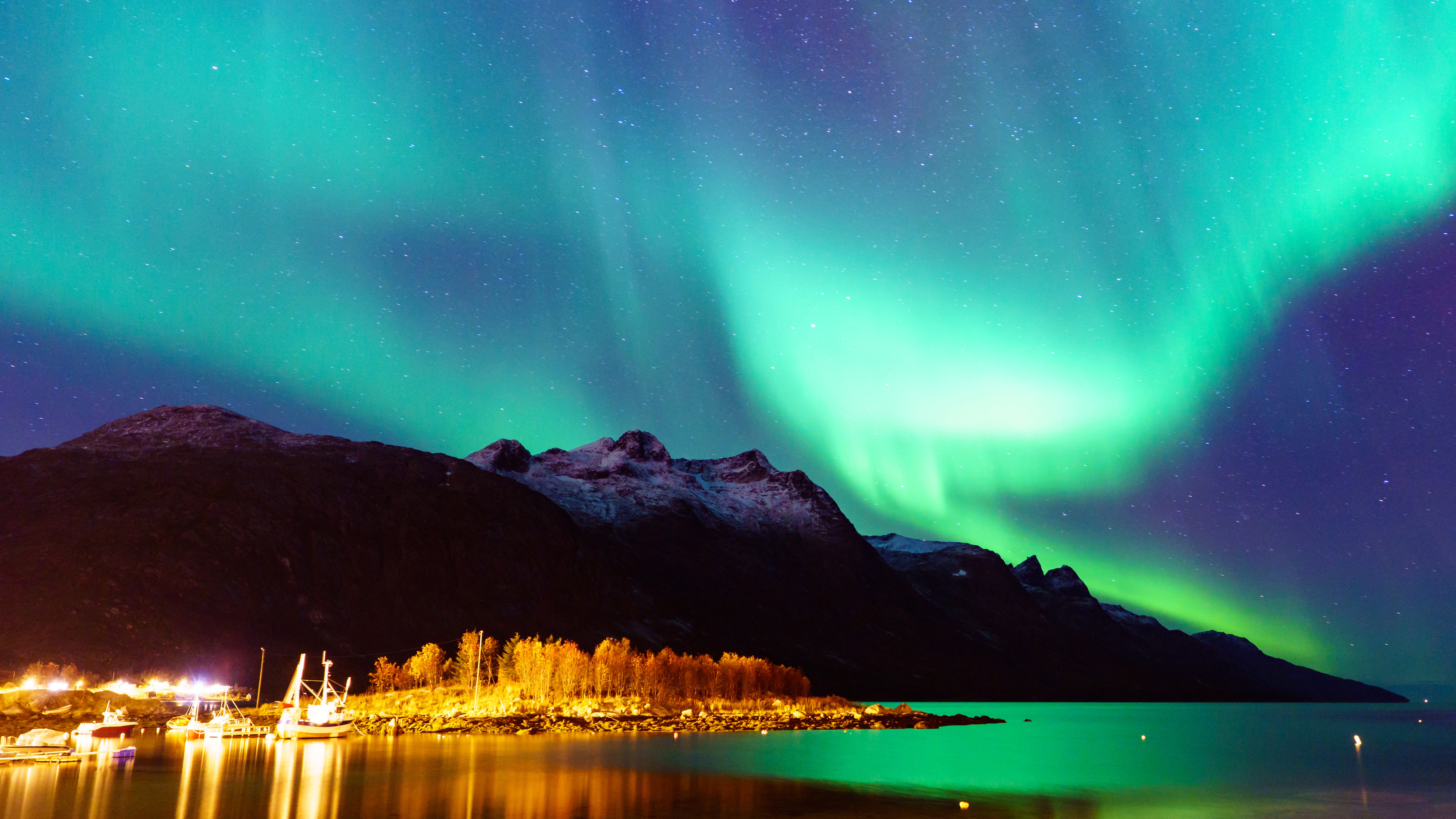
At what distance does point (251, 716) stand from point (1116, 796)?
132m

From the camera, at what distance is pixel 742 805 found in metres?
62.0

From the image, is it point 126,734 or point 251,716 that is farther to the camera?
point 251,716

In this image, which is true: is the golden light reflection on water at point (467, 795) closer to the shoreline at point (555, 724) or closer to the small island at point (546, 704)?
the shoreline at point (555, 724)

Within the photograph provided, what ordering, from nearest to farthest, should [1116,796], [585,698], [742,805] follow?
1. [742,805]
2. [1116,796]
3. [585,698]

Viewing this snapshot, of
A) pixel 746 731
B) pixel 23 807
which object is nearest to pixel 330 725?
pixel 746 731

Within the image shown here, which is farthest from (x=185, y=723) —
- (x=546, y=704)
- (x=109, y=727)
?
(x=546, y=704)

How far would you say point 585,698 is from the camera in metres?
174

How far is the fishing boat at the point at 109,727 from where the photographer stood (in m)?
102

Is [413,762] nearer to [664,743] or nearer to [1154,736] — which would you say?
[664,743]

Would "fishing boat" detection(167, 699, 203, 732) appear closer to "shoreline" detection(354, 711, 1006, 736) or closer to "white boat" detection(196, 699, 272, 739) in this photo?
"white boat" detection(196, 699, 272, 739)

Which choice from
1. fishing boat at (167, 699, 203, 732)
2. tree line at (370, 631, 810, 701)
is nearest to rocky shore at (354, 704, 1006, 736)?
tree line at (370, 631, 810, 701)

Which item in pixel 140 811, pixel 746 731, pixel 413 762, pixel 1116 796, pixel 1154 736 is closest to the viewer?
pixel 140 811

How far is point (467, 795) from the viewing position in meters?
62.8

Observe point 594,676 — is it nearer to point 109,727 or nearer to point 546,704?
point 546,704
